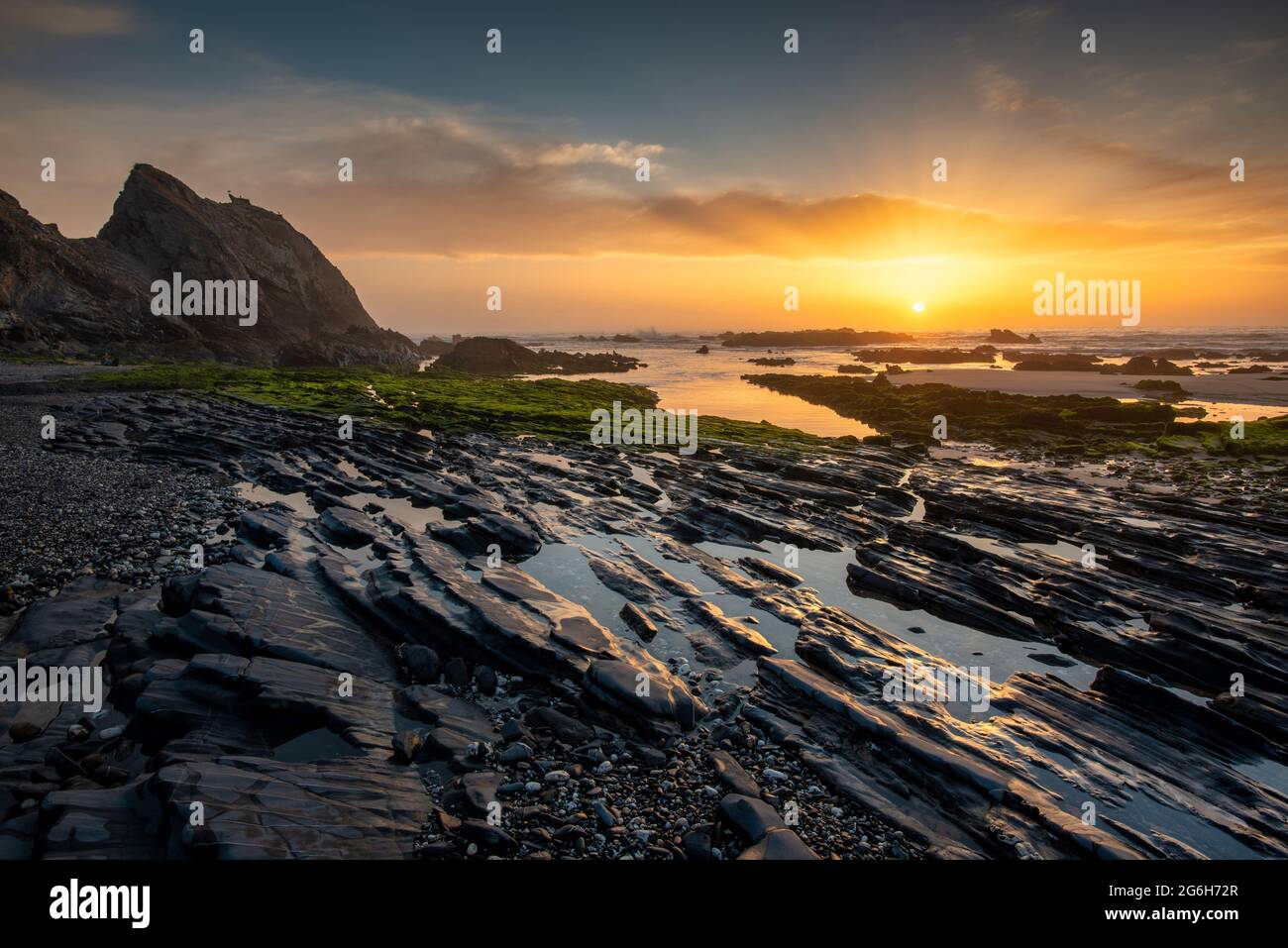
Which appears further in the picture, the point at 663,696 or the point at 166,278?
the point at 166,278

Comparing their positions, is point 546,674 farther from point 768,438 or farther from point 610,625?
point 768,438

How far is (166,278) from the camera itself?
124 metres

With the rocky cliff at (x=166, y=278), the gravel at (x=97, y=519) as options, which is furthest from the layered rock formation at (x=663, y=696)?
the rocky cliff at (x=166, y=278)

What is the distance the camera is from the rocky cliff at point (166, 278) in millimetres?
89812

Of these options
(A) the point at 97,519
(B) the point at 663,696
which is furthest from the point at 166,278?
(B) the point at 663,696

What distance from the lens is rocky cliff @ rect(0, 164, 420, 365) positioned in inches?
3536

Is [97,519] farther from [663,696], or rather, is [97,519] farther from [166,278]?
[166,278]

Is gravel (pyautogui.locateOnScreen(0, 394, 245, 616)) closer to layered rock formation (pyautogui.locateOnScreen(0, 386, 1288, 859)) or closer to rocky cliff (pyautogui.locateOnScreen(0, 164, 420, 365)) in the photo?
layered rock formation (pyautogui.locateOnScreen(0, 386, 1288, 859))

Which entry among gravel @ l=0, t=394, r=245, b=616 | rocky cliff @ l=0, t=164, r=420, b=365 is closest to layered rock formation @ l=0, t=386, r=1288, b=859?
gravel @ l=0, t=394, r=245, b=616

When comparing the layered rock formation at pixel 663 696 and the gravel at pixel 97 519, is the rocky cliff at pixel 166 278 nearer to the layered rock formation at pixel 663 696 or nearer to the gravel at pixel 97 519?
the gravel at pixel 97 519

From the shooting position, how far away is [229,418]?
4581cm
